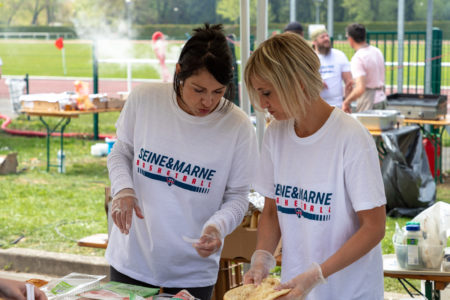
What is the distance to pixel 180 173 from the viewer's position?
223 cm

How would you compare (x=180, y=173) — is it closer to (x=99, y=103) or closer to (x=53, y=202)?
(x=53, y=202)

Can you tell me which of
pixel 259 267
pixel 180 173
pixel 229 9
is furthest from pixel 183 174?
pixel 229 9

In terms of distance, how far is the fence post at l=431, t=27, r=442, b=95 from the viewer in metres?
8.27

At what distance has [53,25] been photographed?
18391mm

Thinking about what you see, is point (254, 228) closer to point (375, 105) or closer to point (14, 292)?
point (14, 292)

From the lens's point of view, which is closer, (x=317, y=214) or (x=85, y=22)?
(x=317, y=214)

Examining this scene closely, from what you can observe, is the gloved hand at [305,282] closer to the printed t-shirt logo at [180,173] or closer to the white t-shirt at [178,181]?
the white t-shirt at [178,181]

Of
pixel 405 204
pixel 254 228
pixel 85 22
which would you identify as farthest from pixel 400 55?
pixel 85 22

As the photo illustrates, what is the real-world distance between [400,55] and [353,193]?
7762 millimetres

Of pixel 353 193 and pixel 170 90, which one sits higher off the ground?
pixel 170 90

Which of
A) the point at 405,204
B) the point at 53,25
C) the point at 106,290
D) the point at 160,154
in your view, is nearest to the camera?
the point at 106,290

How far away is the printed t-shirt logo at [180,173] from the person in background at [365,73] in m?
4.78

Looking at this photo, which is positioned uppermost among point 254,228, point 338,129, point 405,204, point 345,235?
point 338,129

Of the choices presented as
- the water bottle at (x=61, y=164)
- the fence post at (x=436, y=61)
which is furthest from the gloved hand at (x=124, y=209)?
the fence post at (x=436, y=61)
